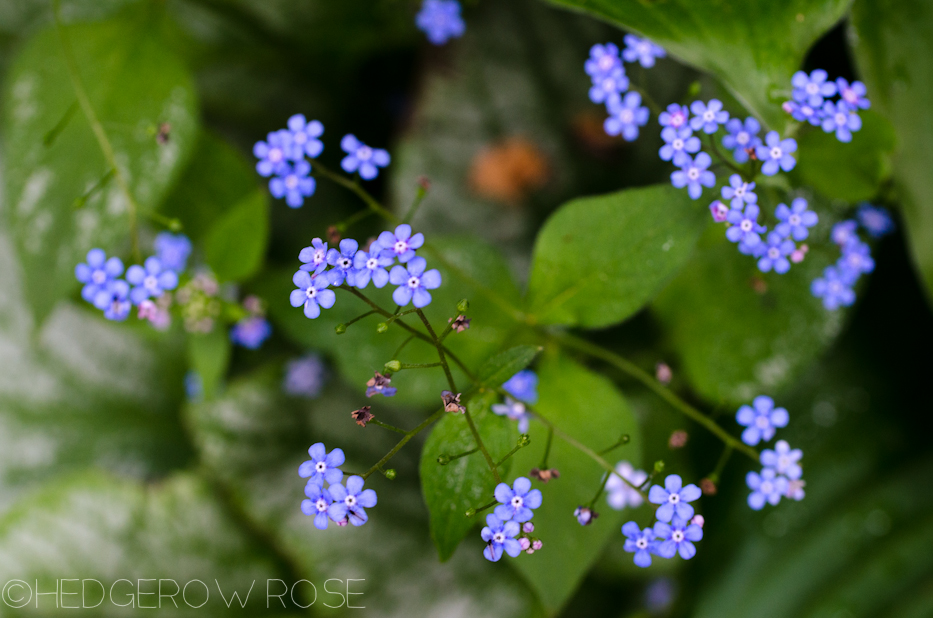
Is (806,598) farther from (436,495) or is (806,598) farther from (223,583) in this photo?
(223,583)

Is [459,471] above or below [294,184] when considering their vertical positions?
below

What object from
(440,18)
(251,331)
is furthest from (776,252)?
(251,331)

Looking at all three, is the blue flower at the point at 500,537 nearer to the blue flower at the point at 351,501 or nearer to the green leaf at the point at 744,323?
the blue flower at the point at 351,501

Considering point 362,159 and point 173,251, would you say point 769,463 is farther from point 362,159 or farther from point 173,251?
point 173,251

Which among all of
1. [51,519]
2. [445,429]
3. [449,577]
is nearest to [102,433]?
[51,519]

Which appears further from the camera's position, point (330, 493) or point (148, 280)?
point (148, 280)

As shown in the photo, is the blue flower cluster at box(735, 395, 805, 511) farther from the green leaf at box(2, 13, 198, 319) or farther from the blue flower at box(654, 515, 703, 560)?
the green leaf at box(2, 13, 198, 319)

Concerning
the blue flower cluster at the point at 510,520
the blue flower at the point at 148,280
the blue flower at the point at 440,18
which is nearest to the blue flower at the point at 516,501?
the blue flower cluster at the point at 510,520

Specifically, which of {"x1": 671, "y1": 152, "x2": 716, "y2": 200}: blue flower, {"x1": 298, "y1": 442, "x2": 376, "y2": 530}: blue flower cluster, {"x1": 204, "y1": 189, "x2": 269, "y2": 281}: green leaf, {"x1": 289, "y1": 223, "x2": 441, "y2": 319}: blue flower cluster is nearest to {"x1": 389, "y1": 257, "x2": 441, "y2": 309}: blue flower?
{"x1": 289, "y1": 223, "x2": 441, "y2": 319}: blue flower cluster
